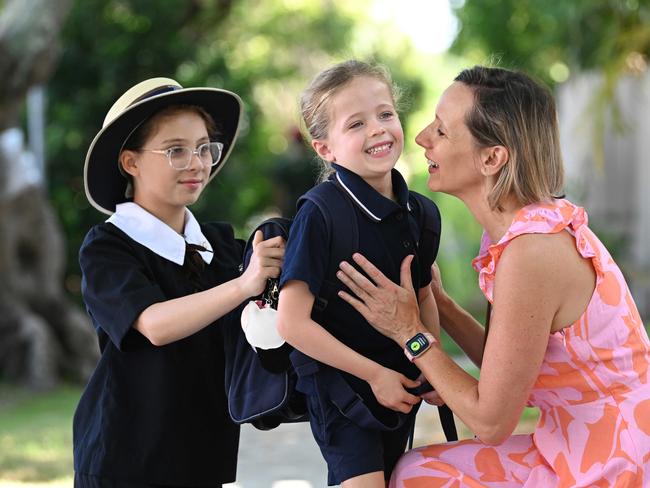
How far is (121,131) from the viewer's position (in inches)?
118

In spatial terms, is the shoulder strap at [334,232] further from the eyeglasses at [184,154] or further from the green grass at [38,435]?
the green grass at [38,435]

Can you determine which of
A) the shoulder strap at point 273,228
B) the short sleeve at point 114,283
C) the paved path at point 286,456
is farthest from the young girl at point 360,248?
the paved path at point 286,456

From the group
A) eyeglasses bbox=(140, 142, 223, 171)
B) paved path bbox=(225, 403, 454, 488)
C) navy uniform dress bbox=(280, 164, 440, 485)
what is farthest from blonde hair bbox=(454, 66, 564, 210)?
paved path bbox=(225, 403, 454, 488)

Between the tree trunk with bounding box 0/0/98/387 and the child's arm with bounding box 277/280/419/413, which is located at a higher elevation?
the tree trunk with bounding box 0/0/98/387

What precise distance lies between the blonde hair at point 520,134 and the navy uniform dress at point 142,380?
84cm

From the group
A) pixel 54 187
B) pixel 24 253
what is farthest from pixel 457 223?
pixel 24 253

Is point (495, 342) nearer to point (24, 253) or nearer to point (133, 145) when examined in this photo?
point (133, 145)

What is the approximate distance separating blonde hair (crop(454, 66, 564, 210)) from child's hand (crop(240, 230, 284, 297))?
0.52 meters

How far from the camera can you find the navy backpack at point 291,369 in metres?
2.64

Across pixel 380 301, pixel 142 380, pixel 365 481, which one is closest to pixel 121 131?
pixel 142 380

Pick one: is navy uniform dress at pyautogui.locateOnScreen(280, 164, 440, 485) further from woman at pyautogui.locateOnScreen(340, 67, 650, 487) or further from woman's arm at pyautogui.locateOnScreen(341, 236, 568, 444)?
woman's arm at pyautogui.locateOnScreen(341, 236, 568, 444)

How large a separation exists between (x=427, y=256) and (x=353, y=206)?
28 cm

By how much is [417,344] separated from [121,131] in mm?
1004

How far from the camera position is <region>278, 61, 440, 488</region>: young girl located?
2586 mm
